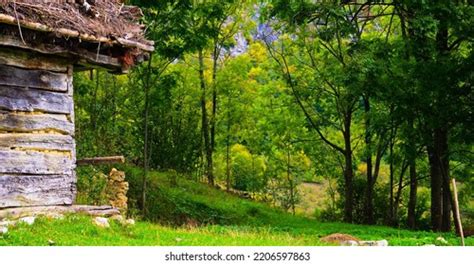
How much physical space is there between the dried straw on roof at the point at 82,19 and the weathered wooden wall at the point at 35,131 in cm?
79

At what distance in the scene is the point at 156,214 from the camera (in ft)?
69.5

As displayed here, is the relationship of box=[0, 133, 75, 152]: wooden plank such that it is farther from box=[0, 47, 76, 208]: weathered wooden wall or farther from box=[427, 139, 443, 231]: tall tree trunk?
box=[427, 139, 443, 231]: tall tree trunk

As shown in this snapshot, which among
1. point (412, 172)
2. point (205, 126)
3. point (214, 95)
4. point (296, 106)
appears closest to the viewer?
point (412, 172)

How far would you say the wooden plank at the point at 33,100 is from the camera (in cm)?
1065

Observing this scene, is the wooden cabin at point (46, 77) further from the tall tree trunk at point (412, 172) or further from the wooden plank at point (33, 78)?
the tall tree trunk at point (412, 172)

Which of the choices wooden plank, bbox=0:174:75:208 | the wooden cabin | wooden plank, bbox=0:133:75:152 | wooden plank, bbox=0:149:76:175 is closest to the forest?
the wooden cabin

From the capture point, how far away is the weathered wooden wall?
34.8 ft

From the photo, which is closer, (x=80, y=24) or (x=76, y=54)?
(x=80, y=24)

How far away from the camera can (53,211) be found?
1102 centimetres

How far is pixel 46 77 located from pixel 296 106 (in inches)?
625

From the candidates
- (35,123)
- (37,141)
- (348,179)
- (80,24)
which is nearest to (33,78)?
(35,123)

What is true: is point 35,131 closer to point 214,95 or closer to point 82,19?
point 82,19
